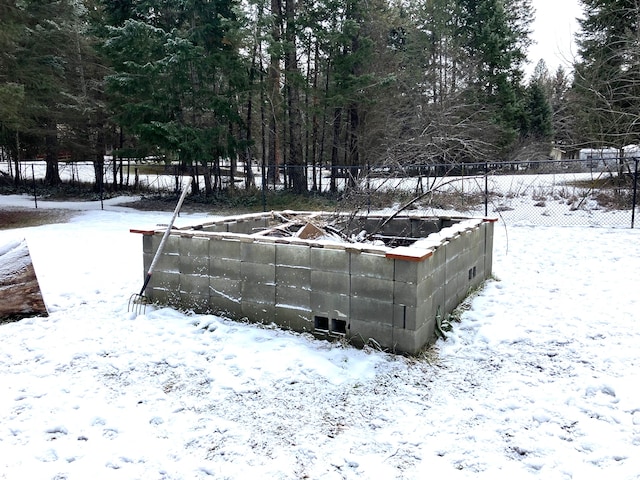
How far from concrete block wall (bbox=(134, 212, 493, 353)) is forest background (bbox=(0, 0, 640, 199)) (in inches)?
251

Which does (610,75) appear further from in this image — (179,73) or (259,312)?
(259,312)

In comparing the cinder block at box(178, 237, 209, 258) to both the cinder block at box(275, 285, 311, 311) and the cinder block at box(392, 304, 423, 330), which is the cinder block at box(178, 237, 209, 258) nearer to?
the cinder block at box(275, 285, 311, 311)

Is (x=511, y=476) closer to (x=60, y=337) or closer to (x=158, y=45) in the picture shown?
(x=60, y=337)

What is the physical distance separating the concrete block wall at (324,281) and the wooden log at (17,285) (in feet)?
Answer: 3.42

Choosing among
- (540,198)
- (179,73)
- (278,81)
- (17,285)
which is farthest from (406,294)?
(278,81)

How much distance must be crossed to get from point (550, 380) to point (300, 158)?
13.8 m

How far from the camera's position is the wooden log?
4242 millimetres

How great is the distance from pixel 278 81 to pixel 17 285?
41.8 feet

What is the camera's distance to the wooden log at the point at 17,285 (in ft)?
13.9

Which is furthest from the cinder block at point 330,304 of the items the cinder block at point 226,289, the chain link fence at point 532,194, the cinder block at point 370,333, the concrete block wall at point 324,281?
the chain link fence at point 532,194

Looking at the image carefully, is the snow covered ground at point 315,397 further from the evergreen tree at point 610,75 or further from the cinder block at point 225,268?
the evergreen tree at point 610,75

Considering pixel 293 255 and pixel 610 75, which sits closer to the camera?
pixel 293 255

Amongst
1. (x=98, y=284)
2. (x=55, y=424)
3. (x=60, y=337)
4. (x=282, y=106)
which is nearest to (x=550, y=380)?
(x=55, y=424)

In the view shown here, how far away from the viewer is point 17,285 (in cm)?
436
